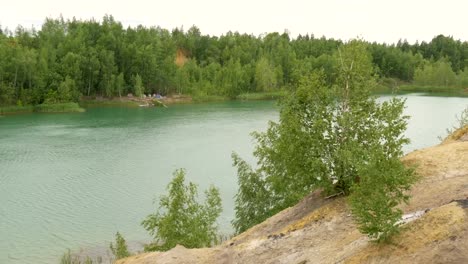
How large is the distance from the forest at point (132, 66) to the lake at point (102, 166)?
15.3 m

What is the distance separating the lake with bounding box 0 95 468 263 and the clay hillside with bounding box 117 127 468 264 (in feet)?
23.0

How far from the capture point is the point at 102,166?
5503cm

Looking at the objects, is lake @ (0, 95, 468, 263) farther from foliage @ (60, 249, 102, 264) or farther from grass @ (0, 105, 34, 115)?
grass @ (0, 105, 34, 115)

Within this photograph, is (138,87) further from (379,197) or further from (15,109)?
(379,197)

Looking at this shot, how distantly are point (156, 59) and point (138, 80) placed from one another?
15013 millimetres

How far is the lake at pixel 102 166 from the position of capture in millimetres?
35250

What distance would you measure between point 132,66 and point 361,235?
399ft

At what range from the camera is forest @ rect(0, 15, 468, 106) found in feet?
361

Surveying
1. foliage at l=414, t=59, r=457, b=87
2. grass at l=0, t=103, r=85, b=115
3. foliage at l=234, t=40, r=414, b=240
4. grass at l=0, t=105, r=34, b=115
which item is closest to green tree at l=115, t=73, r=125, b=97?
grass at l=0, t=103, r=85, b=115

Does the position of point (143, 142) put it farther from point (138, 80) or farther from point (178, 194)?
point (138, 80)

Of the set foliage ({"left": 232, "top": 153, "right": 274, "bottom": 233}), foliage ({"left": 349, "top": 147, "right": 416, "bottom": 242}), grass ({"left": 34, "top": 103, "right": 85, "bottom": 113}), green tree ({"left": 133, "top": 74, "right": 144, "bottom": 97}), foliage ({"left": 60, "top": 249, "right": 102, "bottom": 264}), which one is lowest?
foliage ({"left": 60, "top": 249, "right": 102, "bottom": 264})

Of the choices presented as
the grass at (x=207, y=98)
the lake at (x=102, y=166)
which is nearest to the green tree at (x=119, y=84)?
the lake at (x=102, y=166)

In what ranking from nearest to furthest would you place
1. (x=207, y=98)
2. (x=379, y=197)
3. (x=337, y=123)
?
(x=379, y=197)
(x=337, y=123)
(x=207, y=98)

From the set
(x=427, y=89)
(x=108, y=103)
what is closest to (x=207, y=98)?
(x=108, y=103)
